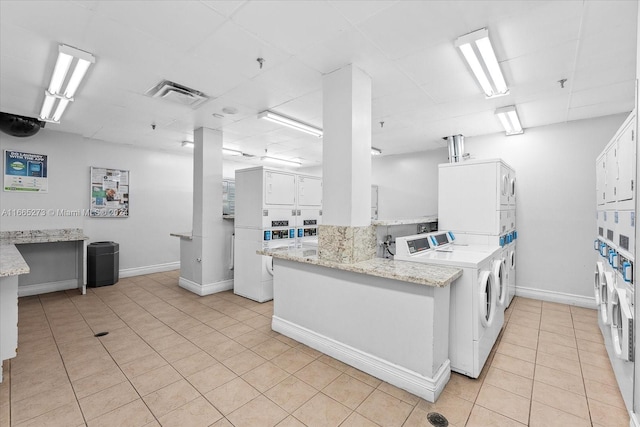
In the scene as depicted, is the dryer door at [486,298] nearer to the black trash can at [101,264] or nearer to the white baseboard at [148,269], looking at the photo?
the black trash can at [101,264]

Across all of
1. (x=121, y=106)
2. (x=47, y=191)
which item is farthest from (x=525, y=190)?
(x=47, y=191)

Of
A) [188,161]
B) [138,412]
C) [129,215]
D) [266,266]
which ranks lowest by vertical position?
[138,412]

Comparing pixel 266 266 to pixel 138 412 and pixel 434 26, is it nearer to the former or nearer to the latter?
pixel 138 412

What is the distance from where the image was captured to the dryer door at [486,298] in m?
2.43

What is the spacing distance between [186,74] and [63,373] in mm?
3027

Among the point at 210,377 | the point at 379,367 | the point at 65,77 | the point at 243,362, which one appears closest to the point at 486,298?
the point at 379,367

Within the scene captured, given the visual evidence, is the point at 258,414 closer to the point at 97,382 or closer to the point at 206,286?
the point at 97,382

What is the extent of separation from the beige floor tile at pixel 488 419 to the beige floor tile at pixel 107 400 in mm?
2461

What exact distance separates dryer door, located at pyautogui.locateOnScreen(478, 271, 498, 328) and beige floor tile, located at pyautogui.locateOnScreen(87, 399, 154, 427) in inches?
104

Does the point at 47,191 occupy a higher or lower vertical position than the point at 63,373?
higher

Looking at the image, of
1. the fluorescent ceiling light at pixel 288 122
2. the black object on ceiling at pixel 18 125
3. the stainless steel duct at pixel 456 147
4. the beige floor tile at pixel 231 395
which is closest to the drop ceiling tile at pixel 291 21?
the fluorescent ceiling light at pixel 288 122

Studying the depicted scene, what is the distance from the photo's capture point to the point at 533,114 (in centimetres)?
410

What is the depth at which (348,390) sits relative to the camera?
2.26 meters

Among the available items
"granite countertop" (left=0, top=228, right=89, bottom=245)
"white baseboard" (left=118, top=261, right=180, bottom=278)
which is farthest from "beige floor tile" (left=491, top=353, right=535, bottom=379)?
"white baseboard" (left=118, top=261, right=180, bottom=278)
